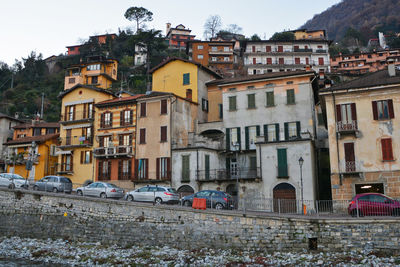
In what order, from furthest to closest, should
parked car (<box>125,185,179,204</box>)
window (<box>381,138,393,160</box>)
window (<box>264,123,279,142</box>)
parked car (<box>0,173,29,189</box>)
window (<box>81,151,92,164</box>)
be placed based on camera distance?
window (<box>81,151,92,164</box>) → window (<box>264,123,279,142</box>) → parked car (<box>0,173,29,189</box>) → parked car (<box>125,185,179,204</box>) → window (<box>381,138,393,160</box>)

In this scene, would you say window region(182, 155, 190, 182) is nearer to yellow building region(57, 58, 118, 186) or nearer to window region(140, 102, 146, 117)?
window region(140, 102, 146, 117)

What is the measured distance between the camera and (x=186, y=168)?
39031 mm

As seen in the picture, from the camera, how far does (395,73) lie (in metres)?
31.4

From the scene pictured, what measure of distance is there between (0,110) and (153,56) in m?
33.9

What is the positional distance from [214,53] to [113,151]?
51.4 m

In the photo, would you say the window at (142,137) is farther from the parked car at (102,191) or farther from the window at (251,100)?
the window at (251,100)

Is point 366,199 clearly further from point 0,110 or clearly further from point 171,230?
point 0,110

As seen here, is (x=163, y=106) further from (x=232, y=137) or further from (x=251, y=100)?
(x=251, y=100)

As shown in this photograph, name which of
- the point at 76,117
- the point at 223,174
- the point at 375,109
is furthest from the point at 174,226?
the point at 76,117

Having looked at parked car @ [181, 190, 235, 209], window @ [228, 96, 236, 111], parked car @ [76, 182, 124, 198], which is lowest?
parked car @ [181, 190, 235, 209]

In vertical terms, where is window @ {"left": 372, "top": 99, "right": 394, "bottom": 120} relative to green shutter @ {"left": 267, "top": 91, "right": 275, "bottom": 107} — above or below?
below

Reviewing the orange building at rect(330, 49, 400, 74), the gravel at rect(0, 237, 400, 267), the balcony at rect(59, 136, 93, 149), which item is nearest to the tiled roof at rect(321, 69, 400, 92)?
the gravel at rect(0, 237, 400, 267)

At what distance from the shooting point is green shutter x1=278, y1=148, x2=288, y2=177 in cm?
3348

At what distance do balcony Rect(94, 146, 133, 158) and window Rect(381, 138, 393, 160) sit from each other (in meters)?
24.7
